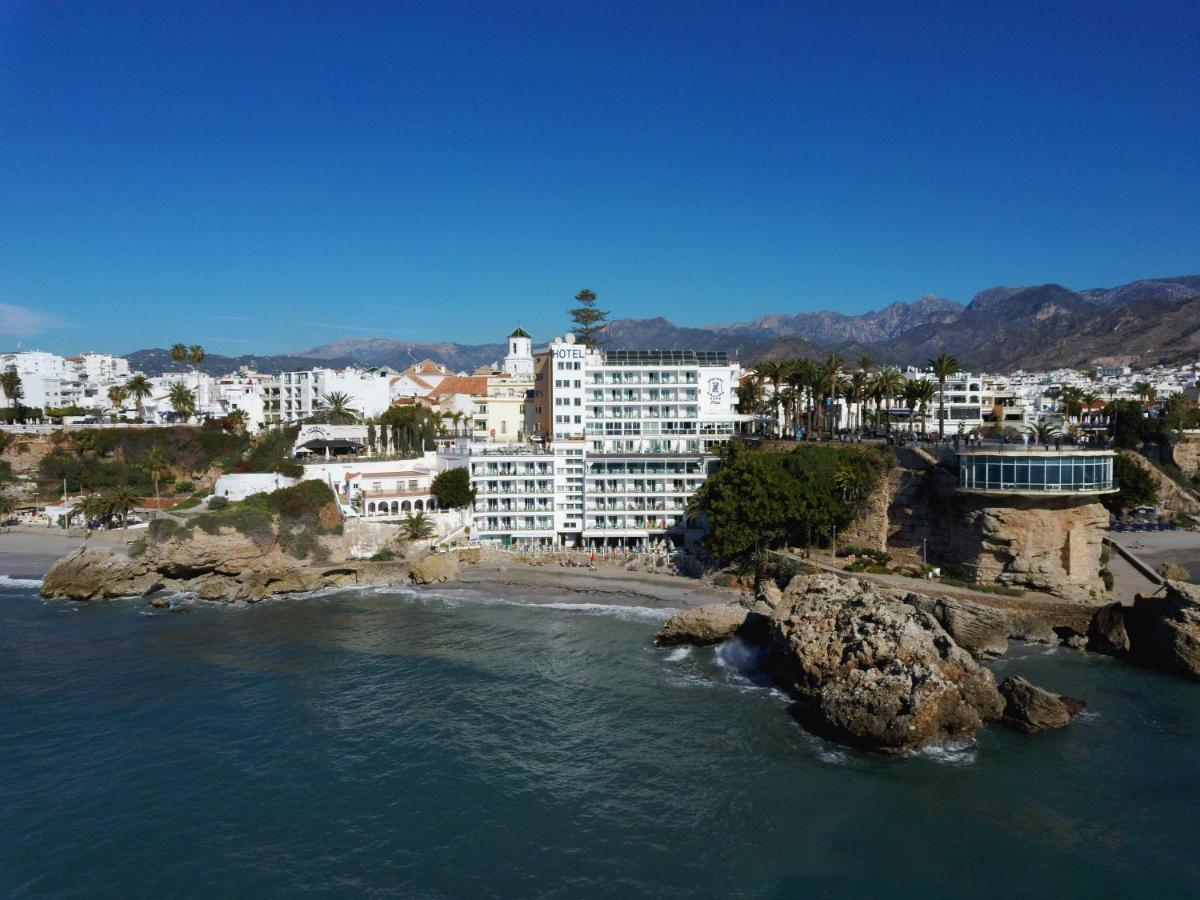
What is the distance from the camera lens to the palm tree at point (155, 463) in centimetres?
8019

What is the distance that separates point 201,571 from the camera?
58375 mm

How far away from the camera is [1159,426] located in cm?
8212

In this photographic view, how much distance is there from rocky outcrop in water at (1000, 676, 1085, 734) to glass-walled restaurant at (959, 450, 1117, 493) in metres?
16.3

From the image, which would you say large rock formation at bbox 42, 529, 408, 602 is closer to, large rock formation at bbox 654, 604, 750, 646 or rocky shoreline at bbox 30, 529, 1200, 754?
rocky shoreline at bbox 30, 529, 1200, 754

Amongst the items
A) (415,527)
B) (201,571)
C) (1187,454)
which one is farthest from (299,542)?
(1187,454)

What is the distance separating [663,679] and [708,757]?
8241mm

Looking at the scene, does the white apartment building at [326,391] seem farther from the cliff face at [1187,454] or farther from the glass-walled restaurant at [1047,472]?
the cliff face at [1187,454]

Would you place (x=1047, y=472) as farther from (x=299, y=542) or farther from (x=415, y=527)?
(x=299, y=542)

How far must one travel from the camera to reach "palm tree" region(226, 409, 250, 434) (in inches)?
3853

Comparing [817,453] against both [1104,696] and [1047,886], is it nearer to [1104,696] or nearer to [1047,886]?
[1104,696]

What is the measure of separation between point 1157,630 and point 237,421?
3700 inches

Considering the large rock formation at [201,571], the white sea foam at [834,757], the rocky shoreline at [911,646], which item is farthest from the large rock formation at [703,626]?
the large rock formation at [201,571]

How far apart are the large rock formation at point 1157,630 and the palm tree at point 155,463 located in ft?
259

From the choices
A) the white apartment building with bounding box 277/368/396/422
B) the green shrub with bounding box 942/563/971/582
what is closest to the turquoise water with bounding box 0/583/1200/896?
the green shrub with bounding box 942/563/971/582
